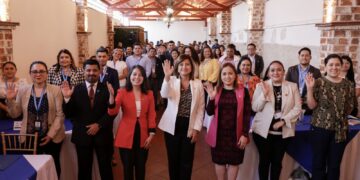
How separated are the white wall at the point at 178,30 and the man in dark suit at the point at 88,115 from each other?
74.5 ft

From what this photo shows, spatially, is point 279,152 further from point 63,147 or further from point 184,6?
point 184,6

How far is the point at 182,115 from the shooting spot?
284 cm

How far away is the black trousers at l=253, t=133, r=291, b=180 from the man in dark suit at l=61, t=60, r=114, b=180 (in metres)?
1.49

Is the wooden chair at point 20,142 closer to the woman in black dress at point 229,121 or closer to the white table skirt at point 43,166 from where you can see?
the white table skirt at point 43,166

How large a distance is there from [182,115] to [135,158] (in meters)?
0.60

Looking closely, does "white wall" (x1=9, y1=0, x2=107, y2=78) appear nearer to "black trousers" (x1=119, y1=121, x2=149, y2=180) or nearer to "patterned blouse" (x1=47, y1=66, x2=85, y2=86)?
"patterned blouse" (x1=47, y1=66, x2=85, y2=86)

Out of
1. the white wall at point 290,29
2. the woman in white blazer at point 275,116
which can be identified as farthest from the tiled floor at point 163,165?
the white wall at point 290,29

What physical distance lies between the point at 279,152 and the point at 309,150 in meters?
0.41

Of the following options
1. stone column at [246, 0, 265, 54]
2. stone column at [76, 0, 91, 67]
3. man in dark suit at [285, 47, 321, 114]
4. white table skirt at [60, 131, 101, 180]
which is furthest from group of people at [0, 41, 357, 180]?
stone column at [246, 0, 265, 54]

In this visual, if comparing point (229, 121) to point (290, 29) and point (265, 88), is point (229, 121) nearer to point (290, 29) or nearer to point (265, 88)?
point (265, 88)

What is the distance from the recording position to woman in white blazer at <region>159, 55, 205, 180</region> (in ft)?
9.30

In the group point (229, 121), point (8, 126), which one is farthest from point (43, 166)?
point (229, 121)

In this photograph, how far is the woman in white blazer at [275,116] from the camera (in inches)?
110

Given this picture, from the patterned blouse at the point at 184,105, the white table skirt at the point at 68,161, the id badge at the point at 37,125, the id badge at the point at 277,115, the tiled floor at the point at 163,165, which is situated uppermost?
the patterned blouse at the point at 184,105
